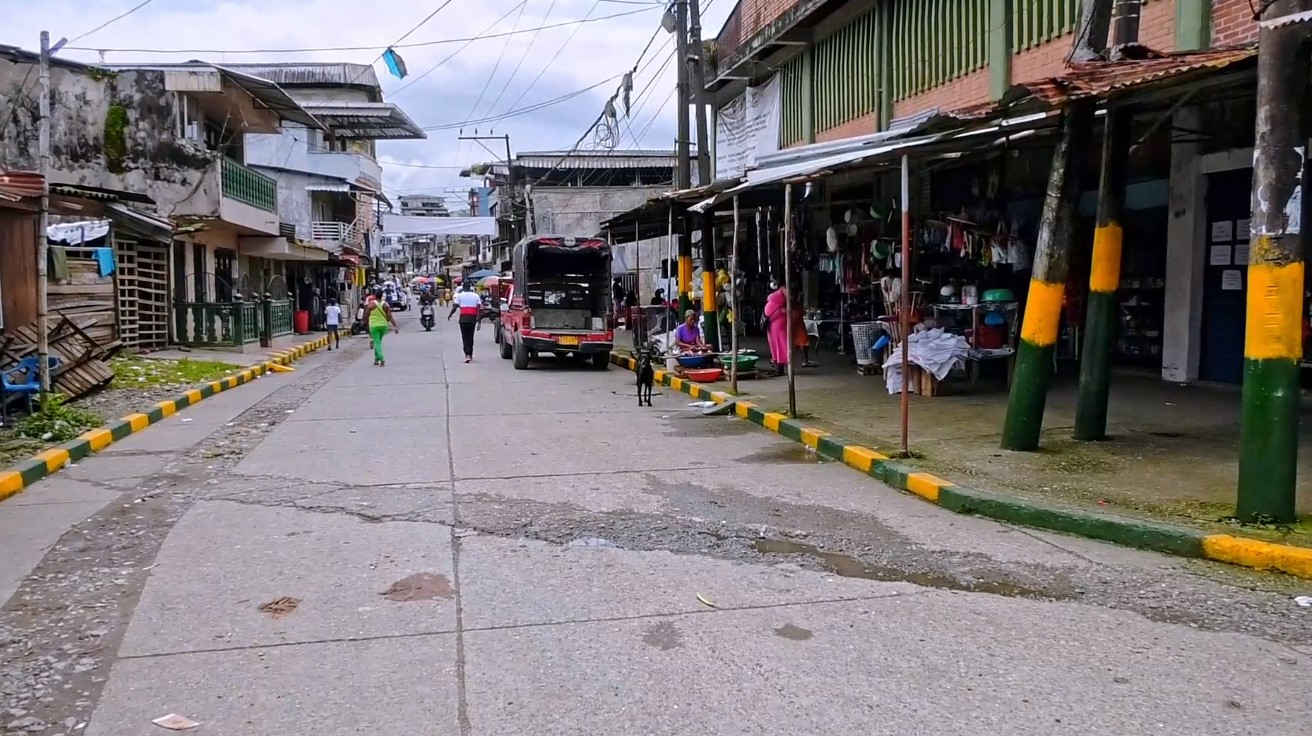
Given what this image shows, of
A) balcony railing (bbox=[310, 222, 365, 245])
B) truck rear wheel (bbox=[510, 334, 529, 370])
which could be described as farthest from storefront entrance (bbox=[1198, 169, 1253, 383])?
balcony railing (bbox=[310, 222, 365, 245])

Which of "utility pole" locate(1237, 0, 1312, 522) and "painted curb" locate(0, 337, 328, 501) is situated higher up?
"utility pole" locate(1237, 0, 1312, 522)

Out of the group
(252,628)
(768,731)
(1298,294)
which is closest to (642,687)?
(768,731)

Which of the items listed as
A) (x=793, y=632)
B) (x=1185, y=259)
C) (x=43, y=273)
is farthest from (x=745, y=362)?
(x=793, y=632)

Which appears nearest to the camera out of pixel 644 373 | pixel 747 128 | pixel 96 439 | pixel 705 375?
pixel 96 439

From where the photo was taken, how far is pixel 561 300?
2205 cm

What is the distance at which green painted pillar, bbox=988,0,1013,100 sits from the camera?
45.5 feet

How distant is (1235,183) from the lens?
1209 cm

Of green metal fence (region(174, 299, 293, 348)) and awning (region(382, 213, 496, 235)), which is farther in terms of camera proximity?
awning (region(382, 213, 496, 235))

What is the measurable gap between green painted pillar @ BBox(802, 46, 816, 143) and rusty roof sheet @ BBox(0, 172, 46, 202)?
44.6 ft

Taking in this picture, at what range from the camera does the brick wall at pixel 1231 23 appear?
32.0 ft

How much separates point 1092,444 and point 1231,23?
4519 millimetres

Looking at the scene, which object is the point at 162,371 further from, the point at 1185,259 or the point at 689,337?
the point at 1185,259

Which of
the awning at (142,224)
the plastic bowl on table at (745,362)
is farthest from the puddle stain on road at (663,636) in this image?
the awning at (142,224)

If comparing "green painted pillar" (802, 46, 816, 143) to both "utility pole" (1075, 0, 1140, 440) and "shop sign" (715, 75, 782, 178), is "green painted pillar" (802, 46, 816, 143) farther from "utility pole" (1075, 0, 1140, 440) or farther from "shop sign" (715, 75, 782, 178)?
"utility pole" (1075, 0, 1140, 440)
